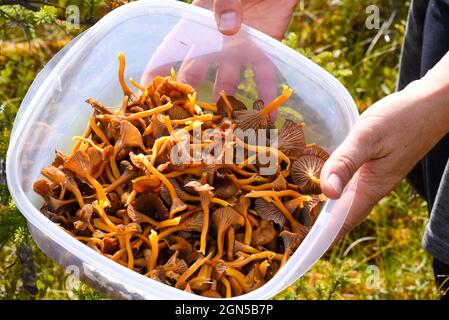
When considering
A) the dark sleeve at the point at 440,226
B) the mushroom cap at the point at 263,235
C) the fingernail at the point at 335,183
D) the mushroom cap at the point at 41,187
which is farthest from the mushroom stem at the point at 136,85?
the dark sleeve at the point at 440,226

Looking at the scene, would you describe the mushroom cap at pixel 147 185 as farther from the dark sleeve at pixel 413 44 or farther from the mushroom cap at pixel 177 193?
the dark sleeve at pixel 413 44

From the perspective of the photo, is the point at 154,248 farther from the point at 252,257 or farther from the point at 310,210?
the point at 310,210

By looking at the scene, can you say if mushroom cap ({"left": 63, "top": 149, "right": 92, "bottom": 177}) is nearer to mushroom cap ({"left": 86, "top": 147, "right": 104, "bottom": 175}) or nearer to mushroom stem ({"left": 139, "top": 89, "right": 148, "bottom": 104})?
mushroom cap ({"left": 86, "top": 147, "right": 104, "bottom": 175})

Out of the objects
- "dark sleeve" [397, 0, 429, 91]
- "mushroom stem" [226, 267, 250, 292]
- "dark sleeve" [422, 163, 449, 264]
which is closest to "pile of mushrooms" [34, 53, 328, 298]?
"mushroom stem" [226, 267, 250, 292]

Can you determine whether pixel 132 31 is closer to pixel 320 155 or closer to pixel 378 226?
pixel 320 155

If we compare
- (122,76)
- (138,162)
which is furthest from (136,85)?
(138,162)
